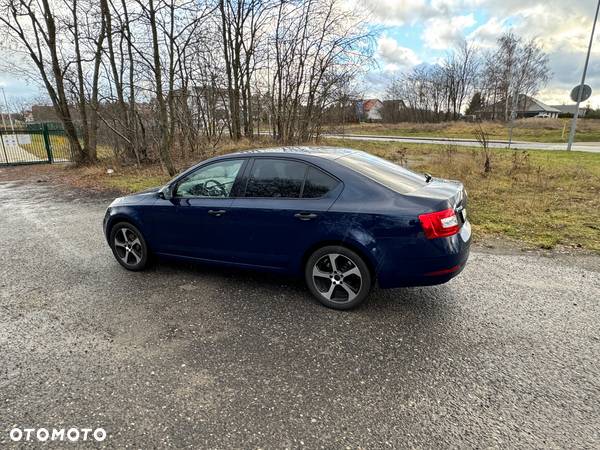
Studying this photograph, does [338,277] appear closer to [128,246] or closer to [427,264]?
[427,264]

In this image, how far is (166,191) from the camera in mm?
4191

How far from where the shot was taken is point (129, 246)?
445 cm

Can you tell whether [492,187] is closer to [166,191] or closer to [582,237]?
[582,237]

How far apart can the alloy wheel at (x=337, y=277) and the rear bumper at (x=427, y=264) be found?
0.25 meters

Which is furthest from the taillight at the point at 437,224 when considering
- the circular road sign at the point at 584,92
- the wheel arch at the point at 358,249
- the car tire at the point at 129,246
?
the circular road sign at the point at 584,92

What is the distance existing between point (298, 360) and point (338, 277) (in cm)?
94

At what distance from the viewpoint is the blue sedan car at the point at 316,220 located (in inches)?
121

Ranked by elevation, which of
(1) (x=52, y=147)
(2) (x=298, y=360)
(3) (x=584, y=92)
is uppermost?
(3) (x=584, y=92)

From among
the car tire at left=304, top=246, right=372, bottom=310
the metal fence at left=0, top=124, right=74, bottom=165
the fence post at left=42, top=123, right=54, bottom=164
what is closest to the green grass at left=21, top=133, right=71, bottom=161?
the metal fence at left=0, top=124, right=74, bottom=165

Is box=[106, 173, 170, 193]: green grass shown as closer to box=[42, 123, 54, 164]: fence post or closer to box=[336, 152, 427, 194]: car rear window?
box=[42, 123, 54, 164]: fence post

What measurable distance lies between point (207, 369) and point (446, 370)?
179cm

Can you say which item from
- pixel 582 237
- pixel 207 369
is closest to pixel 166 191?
pixel 207 369

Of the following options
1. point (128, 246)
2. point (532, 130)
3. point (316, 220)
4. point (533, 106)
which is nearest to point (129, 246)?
point (128, 246)

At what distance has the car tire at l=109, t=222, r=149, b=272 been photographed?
4363 mm
